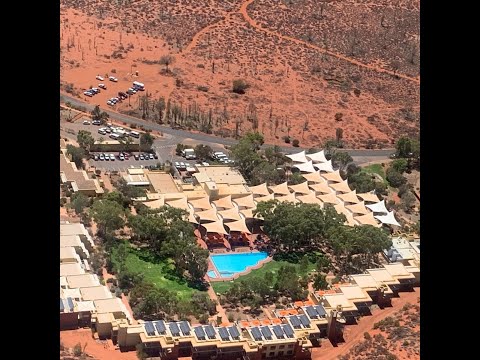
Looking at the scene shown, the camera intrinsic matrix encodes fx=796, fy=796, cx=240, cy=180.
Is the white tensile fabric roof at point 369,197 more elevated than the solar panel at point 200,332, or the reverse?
the white tensile fabric roof at point 369,197

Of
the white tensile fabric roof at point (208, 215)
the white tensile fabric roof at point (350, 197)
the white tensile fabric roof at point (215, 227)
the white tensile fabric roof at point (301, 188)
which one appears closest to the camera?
the white tensile fabric roof at point (215, 227)

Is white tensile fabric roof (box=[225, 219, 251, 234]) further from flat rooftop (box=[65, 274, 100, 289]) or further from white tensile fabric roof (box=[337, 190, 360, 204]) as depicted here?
flat rooftop (box=[65, 274, 100, 289])

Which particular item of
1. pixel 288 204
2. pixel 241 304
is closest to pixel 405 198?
pixel 288 204

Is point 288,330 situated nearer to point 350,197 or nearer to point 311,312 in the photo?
point 311,312

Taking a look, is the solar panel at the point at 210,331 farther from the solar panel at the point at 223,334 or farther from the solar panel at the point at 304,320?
the solar panel at the point at 304,320

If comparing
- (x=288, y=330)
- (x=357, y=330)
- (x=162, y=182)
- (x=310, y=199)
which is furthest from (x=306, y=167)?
(x=288, y=330)

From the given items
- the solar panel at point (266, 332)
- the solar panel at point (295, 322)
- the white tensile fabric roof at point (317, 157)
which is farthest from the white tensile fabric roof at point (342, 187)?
the solar panel at point (266, 332)
